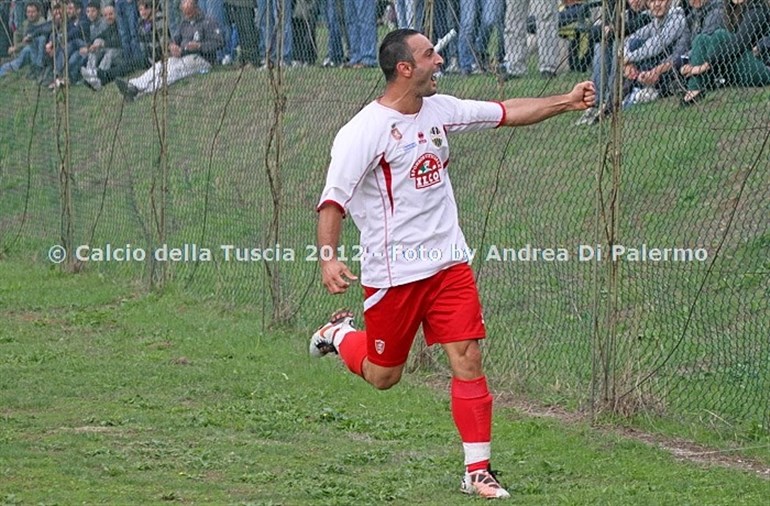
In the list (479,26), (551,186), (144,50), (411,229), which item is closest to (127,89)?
(144,50)

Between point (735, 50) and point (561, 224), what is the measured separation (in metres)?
2.34

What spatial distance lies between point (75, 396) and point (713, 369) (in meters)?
4.12

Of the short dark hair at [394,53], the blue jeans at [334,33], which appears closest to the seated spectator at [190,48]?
the blue jeans at [334,33]

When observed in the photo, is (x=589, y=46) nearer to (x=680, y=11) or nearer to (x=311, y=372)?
(x=680, y=11)

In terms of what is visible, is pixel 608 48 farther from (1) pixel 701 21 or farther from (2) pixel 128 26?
(2) pixel 128 26

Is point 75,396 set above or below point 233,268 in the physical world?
below

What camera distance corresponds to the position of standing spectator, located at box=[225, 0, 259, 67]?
1207 cm

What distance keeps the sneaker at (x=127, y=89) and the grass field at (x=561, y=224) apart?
0.70 metres

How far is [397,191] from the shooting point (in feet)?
23.6

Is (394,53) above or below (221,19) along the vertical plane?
below

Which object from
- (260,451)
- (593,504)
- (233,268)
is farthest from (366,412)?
(233,268)

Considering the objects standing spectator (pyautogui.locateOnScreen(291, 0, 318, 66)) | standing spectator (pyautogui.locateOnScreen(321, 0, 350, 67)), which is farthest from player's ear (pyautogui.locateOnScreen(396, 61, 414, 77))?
standing spectator (pyautogui.locateOnScreen(291, 0, 318, 66))

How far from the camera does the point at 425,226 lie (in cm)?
721

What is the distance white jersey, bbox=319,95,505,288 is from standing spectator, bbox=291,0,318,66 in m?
4.27
